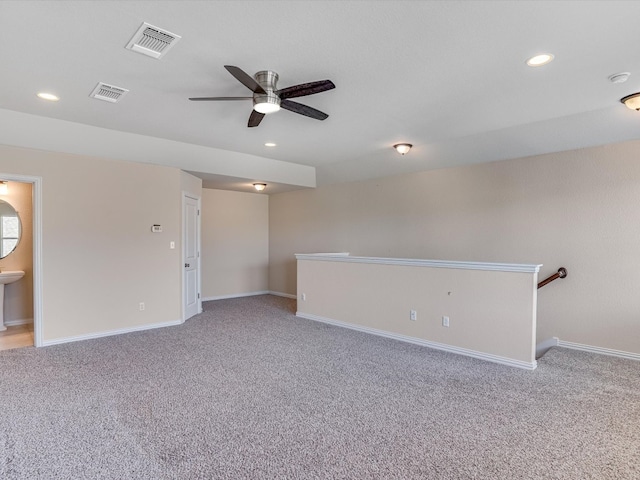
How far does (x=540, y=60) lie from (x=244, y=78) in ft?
7.79

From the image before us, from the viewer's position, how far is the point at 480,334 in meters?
4.07

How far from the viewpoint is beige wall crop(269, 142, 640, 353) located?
163 inches

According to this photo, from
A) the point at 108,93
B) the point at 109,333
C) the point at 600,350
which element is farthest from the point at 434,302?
the point at 109,333

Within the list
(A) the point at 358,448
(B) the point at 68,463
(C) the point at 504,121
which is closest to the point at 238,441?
(A) the point at 358,448

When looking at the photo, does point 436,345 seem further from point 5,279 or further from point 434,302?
point 5,279

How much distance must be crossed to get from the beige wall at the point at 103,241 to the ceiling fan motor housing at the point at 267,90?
9.74ft

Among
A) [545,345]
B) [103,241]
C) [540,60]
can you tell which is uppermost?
[540,60]

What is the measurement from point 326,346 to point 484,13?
3752mm

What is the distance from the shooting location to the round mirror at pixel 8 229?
5.55m

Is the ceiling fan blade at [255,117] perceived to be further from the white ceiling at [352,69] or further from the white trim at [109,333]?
the white trim at [109,333]

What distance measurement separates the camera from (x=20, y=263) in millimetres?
5691

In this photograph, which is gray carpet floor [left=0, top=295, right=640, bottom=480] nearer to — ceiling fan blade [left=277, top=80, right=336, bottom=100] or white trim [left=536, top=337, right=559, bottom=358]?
white trim [left=536, top=337, right=559, bottom=358]

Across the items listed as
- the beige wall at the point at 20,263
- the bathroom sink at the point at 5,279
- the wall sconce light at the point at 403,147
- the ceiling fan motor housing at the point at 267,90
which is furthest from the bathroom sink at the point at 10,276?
the wall sconce light at the point at 403,147

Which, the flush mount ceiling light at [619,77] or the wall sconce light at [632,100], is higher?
the flush mount ceiling light at [619,77]
